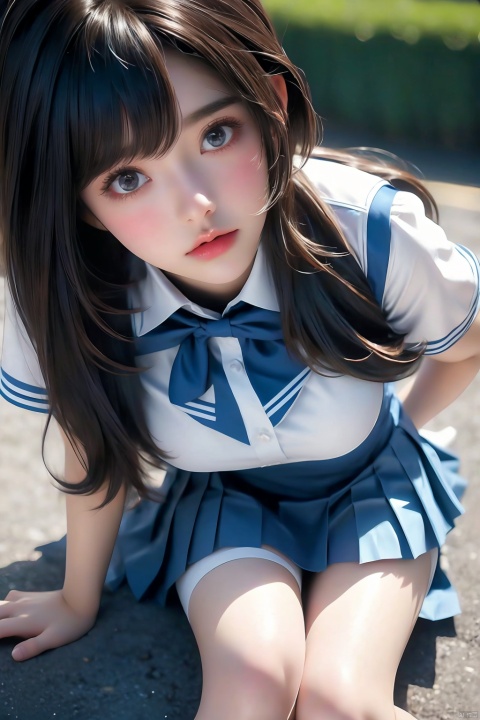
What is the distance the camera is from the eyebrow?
1.31 meters

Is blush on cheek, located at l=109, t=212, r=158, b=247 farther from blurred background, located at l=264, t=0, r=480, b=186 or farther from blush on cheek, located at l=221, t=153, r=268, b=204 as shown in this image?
blurred background, located at l=264, t=0, r=480, b=186

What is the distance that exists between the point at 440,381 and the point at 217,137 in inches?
28.4

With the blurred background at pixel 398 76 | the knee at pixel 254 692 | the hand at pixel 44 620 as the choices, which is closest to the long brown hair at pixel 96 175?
the hand at pixel 44 620

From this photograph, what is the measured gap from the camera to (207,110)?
4.33 feet

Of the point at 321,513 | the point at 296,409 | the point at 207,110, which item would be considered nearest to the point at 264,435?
the point at 296,409

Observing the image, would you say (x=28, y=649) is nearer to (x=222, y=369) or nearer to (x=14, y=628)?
(x=14, y=628)

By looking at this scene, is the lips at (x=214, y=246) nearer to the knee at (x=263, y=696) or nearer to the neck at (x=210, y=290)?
the neck at (x=210, y=290)

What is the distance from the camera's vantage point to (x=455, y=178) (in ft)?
13.4

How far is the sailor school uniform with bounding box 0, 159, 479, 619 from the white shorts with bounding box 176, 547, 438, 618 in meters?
0.01

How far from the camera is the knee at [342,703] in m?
1.35

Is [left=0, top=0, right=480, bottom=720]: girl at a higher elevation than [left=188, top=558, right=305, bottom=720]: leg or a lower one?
higher

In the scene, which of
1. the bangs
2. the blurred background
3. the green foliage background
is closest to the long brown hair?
the bangs

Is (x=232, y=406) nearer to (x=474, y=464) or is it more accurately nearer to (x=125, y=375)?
(x=125, y=375)

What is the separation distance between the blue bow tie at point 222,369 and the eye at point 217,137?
29 centimetres
